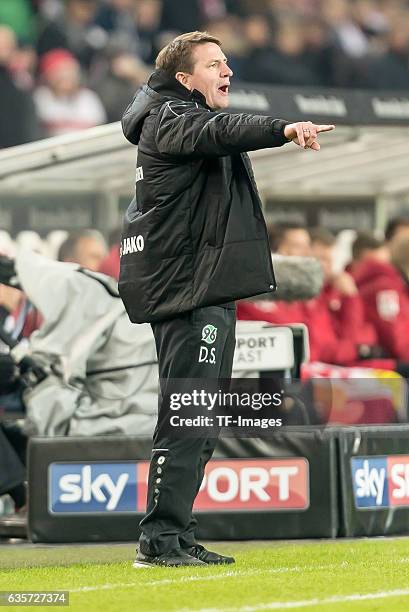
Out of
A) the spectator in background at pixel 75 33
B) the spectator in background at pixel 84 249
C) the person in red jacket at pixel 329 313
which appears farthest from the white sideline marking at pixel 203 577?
the spectator in background at pixel 75 33

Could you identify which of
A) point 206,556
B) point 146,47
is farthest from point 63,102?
point 206,556

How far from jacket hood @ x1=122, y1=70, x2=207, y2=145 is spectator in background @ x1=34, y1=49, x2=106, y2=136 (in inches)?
405

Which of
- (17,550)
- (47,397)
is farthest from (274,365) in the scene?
(17,550)

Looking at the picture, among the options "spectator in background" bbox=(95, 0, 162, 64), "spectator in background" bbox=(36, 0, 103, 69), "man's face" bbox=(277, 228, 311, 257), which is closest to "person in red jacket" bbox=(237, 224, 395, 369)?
"man's face" bbox=(277, 228, 311, 257)

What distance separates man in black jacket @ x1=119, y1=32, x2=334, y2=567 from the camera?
19.4ft

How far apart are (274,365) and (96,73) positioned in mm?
10218

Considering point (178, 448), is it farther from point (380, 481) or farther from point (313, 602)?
point (380, 481)

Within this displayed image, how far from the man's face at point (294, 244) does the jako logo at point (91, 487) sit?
315 cm

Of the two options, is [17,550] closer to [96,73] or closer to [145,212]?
[145,212]

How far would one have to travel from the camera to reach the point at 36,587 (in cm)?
559

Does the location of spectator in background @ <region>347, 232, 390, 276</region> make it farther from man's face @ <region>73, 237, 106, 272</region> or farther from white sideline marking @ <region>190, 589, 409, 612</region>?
white sideline marking @ <region>190, 589, 409, 612</region>

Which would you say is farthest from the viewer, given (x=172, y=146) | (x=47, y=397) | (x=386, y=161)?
(x=386, y=161)

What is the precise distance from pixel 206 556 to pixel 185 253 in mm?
1208

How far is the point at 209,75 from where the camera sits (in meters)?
6.07
